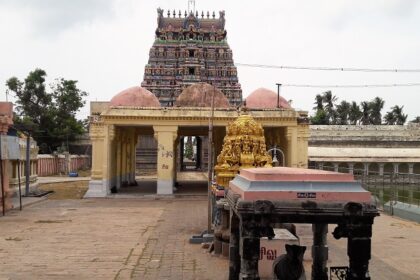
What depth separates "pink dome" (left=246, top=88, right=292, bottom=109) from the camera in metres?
30.8

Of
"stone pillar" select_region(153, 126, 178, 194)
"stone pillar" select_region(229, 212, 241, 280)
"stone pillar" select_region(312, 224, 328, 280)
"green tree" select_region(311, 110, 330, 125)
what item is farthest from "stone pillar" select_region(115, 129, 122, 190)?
"green tree" select_region(311, 110, 330, 125)

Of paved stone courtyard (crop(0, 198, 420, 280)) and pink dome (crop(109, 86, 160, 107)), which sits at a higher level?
pink dome (crop(109, 86, 160, 107))

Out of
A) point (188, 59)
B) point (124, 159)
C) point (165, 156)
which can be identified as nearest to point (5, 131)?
point (165, 156)

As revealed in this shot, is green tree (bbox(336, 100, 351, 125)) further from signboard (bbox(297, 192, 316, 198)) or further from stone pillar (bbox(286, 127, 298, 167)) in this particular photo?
signboard (bbox(297, 192, 316, 198))

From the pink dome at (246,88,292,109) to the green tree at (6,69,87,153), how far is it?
95.5 ft

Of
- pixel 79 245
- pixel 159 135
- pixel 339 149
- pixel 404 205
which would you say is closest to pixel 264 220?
pixel 79 245

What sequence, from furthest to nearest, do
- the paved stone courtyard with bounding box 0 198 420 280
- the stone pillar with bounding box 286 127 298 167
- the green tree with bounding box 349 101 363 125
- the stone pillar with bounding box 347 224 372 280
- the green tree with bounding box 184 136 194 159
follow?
the green tree with bounding box 184 136 194 159, the green tree with bounding box 349 101 363 125, the stone pillar with bounding box 286 127 298 167, the paved stone courtyard with bounding box 0 198 420 280, the stone pillar with bounding box 347 224 372 280

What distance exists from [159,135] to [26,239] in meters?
13.5

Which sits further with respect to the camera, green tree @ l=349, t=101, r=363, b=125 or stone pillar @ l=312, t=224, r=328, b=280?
green tree @ l=349, t=101, r=363, b=125

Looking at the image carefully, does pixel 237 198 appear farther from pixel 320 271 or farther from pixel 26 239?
pixel 26 239

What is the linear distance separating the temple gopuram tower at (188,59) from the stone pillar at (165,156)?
1961 cm

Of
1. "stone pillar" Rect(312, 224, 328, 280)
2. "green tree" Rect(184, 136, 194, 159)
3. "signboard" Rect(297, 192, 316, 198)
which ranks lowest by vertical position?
"green tree" Rect(184, 136, 194, 159)

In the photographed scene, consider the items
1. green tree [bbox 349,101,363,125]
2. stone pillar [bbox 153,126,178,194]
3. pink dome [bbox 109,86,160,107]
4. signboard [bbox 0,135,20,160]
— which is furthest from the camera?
green tree [bbox 349,101,363,125]

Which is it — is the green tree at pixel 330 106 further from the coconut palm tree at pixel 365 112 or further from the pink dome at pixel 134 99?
the pink dome at pixel 134 99
